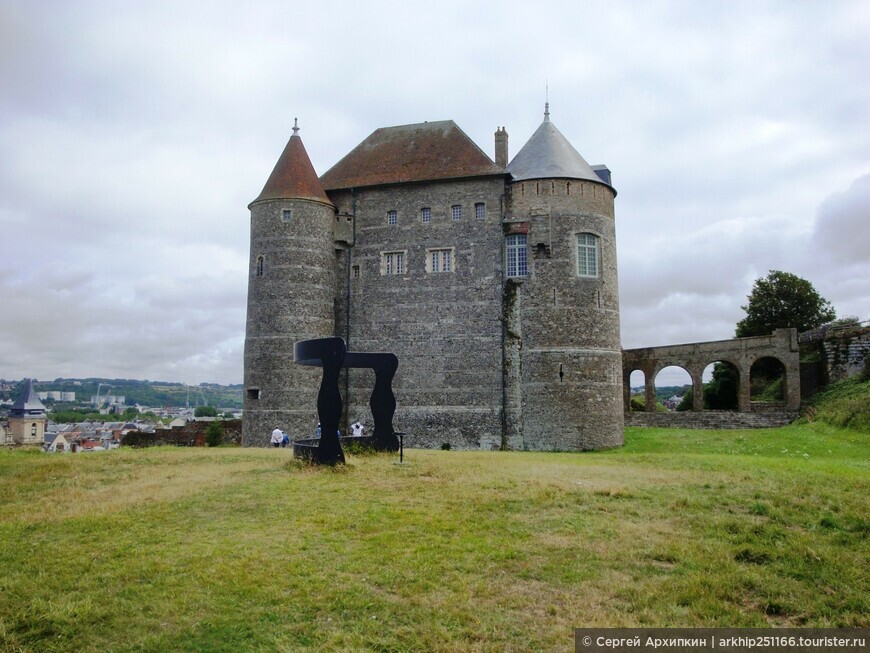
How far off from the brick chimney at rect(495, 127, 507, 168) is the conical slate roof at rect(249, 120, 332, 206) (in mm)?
8069

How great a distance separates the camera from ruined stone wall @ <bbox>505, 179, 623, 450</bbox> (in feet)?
104

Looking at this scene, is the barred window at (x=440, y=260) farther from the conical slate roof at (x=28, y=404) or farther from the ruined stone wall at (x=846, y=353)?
the conical slate roof at (x=28, y=404)

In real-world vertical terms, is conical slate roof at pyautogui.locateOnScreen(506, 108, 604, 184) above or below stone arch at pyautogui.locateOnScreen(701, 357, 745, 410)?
above

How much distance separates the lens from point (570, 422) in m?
31.7

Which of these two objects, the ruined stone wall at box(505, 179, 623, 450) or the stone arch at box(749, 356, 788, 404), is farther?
the stone arch at box(749, 356, 788, 404)

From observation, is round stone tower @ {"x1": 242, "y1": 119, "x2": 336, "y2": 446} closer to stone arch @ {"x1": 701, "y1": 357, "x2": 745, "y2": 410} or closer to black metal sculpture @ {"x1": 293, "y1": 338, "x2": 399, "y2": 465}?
black metal sculpture @ {"x1": 293, "y1": 338, "x2": 399, "y2": 465}

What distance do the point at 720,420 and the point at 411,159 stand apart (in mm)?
19899

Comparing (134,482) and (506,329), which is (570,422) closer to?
(506,329)

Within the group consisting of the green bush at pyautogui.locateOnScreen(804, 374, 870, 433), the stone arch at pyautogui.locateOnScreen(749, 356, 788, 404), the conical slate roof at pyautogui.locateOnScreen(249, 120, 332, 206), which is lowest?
the green bush at pyautogui.locateOnScreen(804, 374, 870, 433)

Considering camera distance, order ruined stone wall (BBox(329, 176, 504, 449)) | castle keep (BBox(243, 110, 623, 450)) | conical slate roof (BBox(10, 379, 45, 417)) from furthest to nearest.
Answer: conical slate roof (BBox(10, 379, 45, 417)), ruined stone wall (BBox(329, 176, 504, 449)), castle keep (BBox(243, 110, 623, 450))

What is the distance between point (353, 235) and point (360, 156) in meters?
4.42

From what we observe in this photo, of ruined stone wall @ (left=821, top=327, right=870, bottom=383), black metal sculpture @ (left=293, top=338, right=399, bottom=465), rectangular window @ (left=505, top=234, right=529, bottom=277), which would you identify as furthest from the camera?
ruined stone wall @ (left=821, top=327, right=870, bottom=383)

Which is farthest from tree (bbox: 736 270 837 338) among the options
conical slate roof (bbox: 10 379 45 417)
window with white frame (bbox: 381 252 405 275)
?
conical slate roof (bbox: 10 379 45 417)

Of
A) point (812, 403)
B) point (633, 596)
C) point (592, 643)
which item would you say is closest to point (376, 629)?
point (592, 643)
